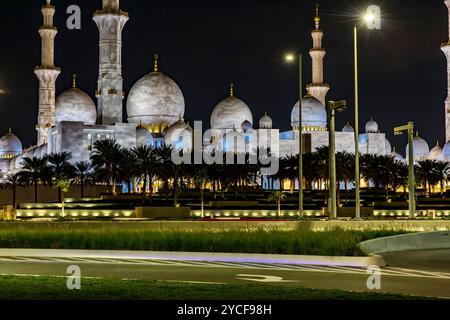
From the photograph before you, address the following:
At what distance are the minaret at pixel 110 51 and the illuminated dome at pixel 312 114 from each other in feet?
72.1

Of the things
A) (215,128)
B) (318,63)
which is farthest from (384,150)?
(215,128)

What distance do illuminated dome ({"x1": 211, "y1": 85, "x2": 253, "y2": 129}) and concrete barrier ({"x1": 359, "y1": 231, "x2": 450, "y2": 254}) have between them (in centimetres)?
6962

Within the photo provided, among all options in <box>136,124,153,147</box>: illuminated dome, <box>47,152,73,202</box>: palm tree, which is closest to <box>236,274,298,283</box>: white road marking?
<box>47,152,73,202</box>: palm tree

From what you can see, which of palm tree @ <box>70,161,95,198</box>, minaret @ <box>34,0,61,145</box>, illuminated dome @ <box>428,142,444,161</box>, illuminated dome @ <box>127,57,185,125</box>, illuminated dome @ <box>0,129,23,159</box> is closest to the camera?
palm tree @ <box>70,161,95,198</box>

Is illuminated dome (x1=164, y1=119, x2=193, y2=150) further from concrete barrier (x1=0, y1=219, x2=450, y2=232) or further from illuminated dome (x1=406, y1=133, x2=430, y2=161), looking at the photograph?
concrete barrier (x1=0, y1=219, x2=450, y2=232)

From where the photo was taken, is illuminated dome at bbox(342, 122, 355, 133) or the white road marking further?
illuminated dome at bbox(342, 122, 355, 133)

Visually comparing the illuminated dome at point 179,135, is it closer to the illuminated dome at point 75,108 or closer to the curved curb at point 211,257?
the illuminated dome at point 75,108

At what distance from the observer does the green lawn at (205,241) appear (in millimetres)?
17562

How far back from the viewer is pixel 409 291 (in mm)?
11688

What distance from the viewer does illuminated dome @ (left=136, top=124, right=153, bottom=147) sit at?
254 ft

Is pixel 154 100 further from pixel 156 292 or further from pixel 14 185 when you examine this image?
pixel 156 292

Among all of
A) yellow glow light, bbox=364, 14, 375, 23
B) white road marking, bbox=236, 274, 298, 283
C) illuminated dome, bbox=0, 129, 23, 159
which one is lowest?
white road marking, bbox=236, 274, 298, 283

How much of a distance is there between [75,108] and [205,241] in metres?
65.9
